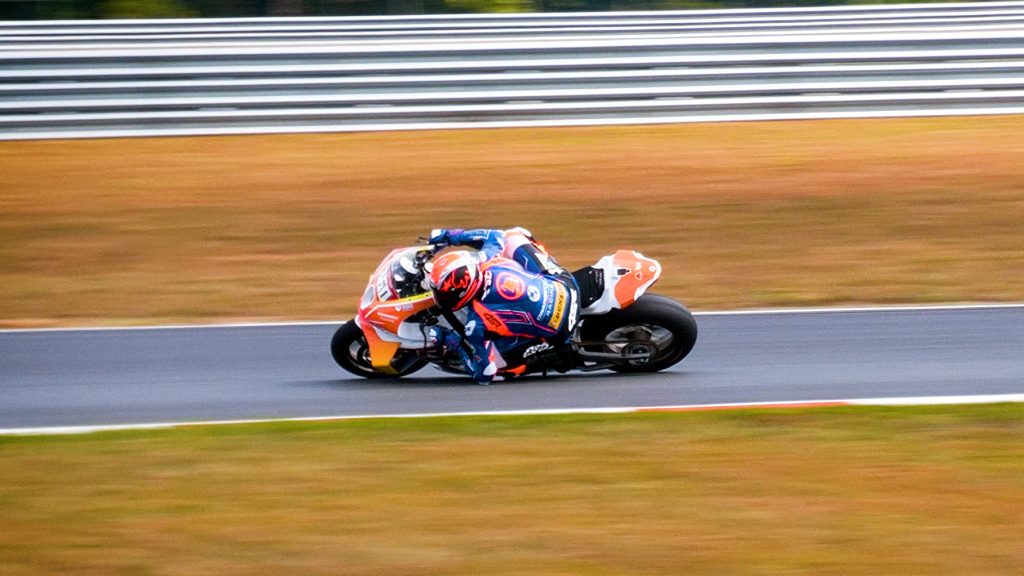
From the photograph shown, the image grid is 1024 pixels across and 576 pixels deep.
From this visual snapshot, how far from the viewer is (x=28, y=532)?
6.02 m

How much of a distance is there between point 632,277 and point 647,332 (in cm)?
47

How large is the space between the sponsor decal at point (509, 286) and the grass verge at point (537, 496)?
810 millimetres

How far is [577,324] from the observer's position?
8.41m

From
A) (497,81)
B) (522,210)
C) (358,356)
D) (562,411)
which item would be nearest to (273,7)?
(497,81)

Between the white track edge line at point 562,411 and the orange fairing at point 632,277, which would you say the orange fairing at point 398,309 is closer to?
the white track edge line at point 562,411

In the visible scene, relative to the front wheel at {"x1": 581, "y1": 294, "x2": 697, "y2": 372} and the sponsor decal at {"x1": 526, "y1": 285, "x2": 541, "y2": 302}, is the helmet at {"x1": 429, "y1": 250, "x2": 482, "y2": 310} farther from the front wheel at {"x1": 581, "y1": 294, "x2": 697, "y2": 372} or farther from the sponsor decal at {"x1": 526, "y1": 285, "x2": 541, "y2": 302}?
the front wheel at {"x1": 581, "y1": 294, "x2": 697, "y2": 372}

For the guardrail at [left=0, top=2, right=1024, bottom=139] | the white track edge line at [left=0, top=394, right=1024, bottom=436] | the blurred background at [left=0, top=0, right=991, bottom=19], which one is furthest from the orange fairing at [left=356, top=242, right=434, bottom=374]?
the blurred background at [left=0, top=0, right=991, bottom=19]

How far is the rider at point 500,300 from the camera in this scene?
809cm

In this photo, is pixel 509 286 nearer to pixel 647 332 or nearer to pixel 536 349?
pixel 536 349

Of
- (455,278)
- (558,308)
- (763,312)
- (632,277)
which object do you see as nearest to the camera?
(455,278)

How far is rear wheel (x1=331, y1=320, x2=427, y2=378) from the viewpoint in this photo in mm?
8695

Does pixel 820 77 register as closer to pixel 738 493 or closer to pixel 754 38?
pixel 754 38

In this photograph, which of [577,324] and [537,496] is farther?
[577,324]

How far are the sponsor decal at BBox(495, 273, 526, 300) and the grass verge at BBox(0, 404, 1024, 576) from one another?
0.81 metres
